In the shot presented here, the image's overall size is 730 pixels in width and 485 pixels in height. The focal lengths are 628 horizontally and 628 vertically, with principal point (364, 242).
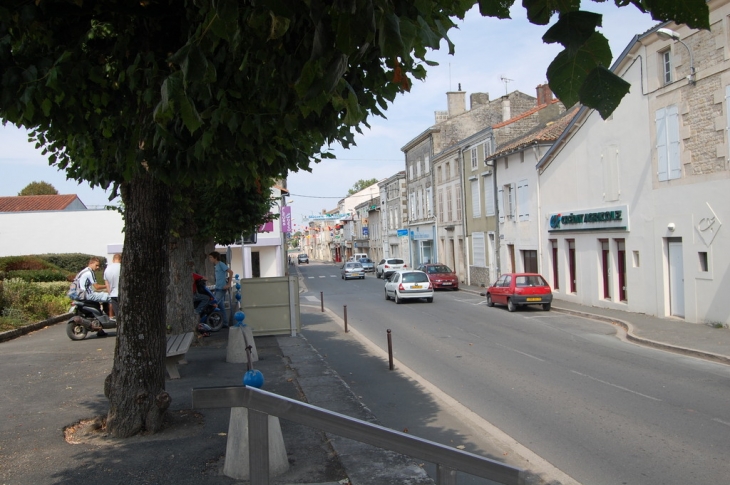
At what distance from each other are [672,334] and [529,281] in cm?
785

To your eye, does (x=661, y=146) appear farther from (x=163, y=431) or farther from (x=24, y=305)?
(x=24, y=305)

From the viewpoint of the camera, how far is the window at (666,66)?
1881cm

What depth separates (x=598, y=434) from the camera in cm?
757

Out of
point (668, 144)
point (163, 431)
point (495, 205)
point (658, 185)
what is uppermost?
point (668, 144)

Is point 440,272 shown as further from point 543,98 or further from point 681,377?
point 681,377

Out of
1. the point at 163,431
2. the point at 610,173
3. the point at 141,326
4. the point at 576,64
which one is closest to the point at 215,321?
the point at 163,431

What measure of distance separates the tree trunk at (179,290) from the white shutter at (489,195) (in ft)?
81.4

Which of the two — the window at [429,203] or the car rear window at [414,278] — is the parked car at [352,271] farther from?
the car rear window at [414,278]

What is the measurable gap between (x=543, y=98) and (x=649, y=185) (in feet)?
71.1

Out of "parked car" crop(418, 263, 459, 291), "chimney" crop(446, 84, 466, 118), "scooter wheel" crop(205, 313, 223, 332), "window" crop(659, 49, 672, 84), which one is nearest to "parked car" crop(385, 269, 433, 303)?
"parked car" crop(418, 263, 459, 291)

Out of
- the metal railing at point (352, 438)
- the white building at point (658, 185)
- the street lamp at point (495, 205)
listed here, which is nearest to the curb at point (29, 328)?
the metal railing at point (352, 438)

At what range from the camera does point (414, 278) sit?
28.3 m

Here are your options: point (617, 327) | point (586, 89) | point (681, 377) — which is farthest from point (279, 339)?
point (586, 89)

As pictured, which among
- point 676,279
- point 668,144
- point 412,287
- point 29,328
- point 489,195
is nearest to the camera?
point 29,328
